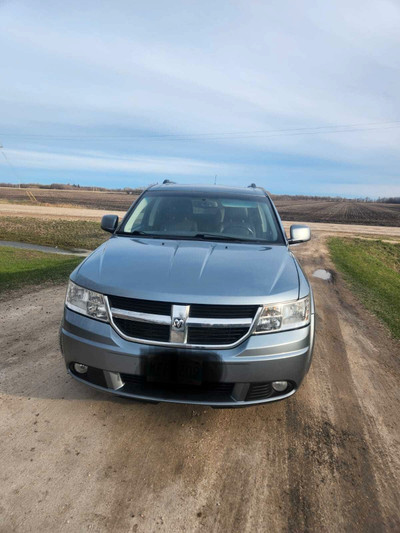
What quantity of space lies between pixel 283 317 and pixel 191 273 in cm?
73

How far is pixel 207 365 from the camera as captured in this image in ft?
8.27

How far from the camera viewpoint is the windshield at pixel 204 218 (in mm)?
4043

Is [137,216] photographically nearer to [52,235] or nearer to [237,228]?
[237,228]

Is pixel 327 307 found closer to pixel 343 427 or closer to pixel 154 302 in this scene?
pixel 343 427

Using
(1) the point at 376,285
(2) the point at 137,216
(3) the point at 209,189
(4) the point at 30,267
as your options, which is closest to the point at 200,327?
(2) the point at 137,216

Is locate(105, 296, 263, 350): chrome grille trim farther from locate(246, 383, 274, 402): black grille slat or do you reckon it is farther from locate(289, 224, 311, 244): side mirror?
locate(289, 224, 311, 244): side mirror

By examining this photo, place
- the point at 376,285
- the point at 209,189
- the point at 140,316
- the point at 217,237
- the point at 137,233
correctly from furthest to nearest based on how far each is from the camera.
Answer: the point at 376,285 < the point at 209,189 < the point at 137,233 < the point at 217,237 < the point at 140,316

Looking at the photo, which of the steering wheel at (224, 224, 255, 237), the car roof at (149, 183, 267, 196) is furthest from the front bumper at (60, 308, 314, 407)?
the car roof at (149, 183, 267, 196)

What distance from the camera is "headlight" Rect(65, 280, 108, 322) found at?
274 centimetres

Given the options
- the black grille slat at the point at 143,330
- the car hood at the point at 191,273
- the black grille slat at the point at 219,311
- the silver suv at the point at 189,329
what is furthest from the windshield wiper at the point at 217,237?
the black grille slat at the point at 143,330

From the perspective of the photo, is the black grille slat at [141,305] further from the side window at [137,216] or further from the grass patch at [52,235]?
the grass patch at [52,235]

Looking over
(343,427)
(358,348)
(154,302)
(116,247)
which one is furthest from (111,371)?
(358,348)

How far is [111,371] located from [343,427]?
6.15 feet

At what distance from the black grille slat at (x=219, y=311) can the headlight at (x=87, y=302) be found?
0.66 m
